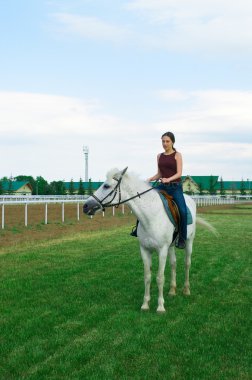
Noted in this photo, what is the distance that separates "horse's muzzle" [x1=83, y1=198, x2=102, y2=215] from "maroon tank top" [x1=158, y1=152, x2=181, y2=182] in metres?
1.45

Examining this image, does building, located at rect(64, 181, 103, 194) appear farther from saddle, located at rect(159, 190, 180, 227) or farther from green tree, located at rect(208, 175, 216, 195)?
saddle, located at rect(159, 190, 180, 227)

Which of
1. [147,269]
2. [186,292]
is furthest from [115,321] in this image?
[186,292]

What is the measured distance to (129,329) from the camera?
20.8ft

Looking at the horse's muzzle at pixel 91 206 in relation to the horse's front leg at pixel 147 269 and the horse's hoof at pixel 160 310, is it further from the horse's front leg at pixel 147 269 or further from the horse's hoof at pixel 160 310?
the horse's hoof at pixel 160 310

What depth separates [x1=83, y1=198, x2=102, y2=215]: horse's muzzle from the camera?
7.03 meters

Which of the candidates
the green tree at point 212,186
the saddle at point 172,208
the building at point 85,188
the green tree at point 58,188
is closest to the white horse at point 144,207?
the saddle at point 172,208

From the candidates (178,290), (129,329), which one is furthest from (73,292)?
(129,329)

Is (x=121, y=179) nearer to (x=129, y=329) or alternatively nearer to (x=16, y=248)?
(x=129, y=329)

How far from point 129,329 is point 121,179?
7.02 feet

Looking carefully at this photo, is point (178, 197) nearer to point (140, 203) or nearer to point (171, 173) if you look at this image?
point (171, 173)

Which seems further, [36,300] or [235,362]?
[36,300]

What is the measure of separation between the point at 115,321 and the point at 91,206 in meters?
1.60

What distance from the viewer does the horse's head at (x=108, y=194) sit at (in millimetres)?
7078

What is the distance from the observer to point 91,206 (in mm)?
7035
